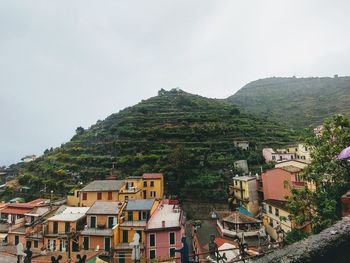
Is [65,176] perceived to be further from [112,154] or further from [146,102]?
[146,102]

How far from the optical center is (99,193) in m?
30.3

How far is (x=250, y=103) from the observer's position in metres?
110

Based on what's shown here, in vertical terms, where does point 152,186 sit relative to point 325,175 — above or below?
below

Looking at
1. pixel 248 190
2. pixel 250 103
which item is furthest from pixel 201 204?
pixel 250 103

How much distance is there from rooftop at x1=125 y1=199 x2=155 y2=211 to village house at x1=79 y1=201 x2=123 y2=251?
0.90m

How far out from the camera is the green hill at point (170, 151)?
128 feet

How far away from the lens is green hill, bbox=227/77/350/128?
263 feet

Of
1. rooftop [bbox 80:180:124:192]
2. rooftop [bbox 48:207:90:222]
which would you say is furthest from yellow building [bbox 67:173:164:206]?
rooftop [bbox 48:207:90:222]

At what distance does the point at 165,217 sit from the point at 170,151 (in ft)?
66.3

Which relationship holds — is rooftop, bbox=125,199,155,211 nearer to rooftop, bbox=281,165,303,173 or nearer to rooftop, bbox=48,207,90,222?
rooftop, bbox=48,207,90,222

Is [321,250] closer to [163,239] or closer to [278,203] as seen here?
[163,239]

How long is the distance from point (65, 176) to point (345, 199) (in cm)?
3932

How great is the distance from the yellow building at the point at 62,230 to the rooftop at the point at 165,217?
7.01 meters

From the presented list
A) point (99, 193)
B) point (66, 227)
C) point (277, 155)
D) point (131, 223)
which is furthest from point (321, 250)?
point (277, 155)
